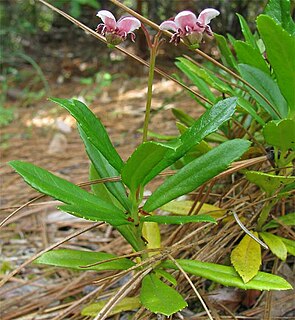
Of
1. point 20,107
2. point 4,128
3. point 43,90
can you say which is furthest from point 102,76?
point 4,128

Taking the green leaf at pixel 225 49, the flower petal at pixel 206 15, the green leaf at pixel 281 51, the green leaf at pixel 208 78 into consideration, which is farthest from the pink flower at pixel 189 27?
the green leaf at pixel 225 49

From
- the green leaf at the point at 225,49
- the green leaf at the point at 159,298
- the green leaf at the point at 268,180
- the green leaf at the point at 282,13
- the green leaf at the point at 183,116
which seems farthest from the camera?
the green leaf at the point at 183,116

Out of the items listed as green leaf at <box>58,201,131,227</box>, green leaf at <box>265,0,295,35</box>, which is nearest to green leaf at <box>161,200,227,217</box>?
green leaf at <box>58,201,131,227</box>

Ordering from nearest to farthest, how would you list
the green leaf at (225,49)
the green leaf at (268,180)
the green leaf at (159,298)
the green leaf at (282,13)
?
1. the green leaf at (159,298)
2. the green leaf at (268,180)
3. the green leaf at (282,13)
4. the green leaf at (225,49)

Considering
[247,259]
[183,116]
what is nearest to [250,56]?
[183,116]

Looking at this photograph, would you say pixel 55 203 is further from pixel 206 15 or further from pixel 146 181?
pixel 206 15

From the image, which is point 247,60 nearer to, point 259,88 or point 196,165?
point 259,88

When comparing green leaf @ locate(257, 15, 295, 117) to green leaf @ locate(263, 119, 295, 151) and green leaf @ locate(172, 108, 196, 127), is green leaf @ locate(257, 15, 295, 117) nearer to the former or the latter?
green leaf @ locate(263, 119, 295, 151)

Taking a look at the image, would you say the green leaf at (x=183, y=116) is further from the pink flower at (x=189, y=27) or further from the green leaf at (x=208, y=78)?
the pink flower at (x=189, y=27)
